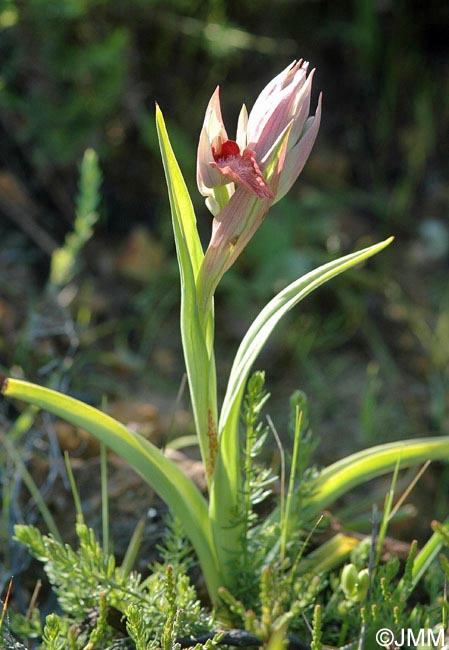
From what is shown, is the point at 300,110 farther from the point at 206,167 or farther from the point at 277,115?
the point at 206,167

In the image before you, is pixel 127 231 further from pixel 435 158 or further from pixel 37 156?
pixel 435 158

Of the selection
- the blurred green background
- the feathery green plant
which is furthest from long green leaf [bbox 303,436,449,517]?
the blurred green background

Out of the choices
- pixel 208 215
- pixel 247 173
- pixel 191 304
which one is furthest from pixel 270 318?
pixel 208 215

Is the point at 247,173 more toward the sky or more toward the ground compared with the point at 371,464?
more toward the sky

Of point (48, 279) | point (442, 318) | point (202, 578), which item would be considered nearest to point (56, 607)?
point (202, 578)

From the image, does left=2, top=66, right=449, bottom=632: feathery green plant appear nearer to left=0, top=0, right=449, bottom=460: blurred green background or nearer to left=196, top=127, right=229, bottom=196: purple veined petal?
left=196, top=127, right=229, bottom=196: purple veined petal

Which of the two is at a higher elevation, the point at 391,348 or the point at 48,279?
the point at 48,279
